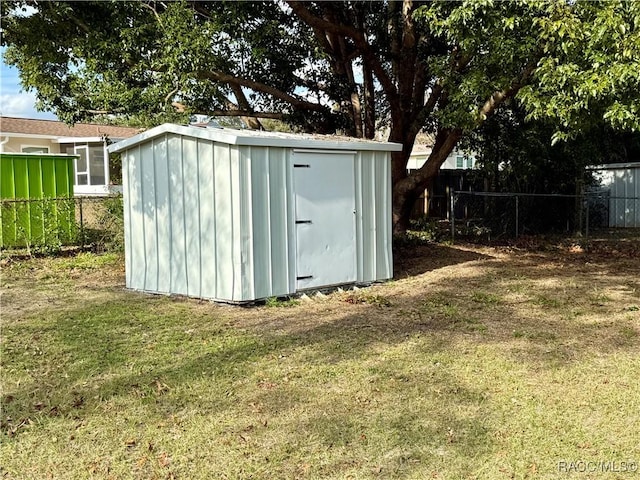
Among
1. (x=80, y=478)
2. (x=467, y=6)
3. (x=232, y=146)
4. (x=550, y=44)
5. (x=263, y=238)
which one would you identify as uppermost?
(x=467, y=6)

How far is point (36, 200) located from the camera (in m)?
11.1

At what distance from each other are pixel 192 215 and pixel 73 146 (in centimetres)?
1906

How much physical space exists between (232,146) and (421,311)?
281 cm

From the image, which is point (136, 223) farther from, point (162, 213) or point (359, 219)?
point (359, 219)

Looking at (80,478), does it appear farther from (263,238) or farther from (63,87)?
(63,87)

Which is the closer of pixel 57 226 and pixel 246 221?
pixel 246 221

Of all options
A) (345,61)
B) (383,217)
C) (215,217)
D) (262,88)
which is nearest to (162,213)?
(215,217)

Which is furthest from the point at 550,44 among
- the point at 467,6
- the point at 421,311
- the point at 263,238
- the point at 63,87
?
the point at 63,87

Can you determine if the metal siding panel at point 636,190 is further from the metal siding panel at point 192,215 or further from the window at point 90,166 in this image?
the window at point 90,166

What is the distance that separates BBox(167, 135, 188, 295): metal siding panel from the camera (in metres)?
7.64

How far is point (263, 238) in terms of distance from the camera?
7.35 m

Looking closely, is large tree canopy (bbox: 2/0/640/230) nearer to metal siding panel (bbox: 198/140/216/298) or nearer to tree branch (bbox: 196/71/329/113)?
tree branch (bbox: 196/71/329/113)

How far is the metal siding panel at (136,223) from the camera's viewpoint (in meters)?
8.20

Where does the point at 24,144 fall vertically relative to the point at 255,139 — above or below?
above
